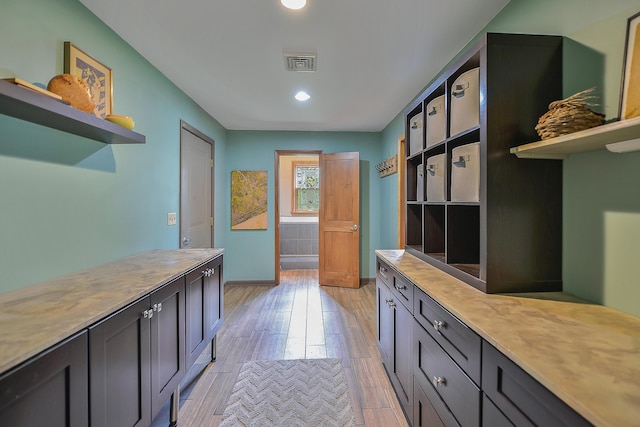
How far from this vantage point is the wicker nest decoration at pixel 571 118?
3.31ft

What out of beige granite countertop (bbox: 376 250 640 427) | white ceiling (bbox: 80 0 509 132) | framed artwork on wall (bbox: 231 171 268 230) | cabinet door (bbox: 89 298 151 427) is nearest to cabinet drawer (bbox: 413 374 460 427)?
beige granite countertop (bbox: 376 250 640 427)

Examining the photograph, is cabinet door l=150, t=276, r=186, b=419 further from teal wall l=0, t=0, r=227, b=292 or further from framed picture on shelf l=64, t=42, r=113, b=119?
framed picture on shelf l=64, t=42, r=113, b=119

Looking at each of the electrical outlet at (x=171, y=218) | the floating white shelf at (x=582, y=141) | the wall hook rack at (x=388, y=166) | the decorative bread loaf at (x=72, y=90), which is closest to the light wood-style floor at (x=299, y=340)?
the electrical outlet at (x=171, y=218)

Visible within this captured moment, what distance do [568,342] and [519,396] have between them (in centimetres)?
22

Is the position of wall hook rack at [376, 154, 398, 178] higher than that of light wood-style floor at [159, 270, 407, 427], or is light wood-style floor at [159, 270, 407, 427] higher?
wall hook rack at [376, 154, 398, 178]

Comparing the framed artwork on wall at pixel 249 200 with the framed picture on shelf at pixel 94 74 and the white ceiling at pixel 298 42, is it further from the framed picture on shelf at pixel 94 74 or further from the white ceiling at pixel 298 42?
the framed picture on shelf at pixel 94 74

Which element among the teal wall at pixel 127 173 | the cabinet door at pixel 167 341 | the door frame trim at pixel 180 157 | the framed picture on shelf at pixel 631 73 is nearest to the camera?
the framed picture on shelf at pixel 631 73

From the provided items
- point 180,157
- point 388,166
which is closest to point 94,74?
point 180,157

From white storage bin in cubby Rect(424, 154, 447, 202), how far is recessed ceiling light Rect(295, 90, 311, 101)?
1.59 metres

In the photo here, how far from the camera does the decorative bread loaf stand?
1.30 metres

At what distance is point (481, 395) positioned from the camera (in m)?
0.90

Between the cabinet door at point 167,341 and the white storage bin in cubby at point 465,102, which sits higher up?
the white storage bin in cubby at point 465,102

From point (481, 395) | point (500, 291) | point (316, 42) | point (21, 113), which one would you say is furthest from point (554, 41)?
point (21, 113)

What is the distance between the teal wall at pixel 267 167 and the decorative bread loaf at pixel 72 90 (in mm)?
2945
